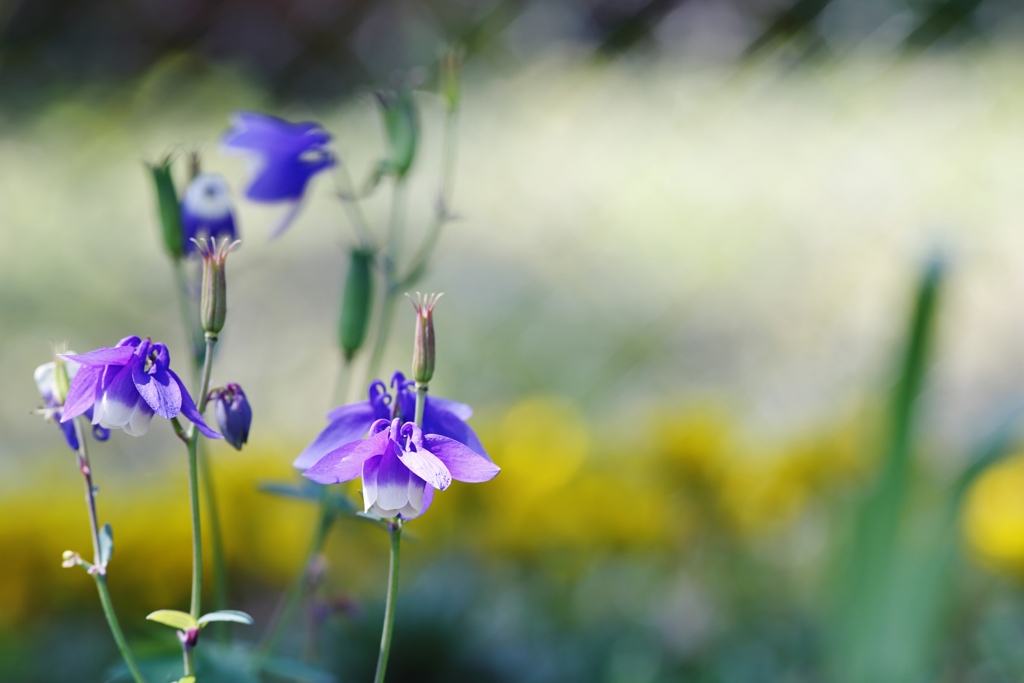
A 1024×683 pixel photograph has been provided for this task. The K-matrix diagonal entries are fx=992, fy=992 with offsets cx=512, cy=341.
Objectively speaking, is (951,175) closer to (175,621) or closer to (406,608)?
(406,608)

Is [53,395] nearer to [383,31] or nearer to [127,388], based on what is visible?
[127,388]

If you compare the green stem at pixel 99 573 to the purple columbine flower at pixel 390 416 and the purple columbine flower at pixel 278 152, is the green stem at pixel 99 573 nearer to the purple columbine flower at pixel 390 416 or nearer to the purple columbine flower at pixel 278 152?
the purple columbine flower at pixel 390 416

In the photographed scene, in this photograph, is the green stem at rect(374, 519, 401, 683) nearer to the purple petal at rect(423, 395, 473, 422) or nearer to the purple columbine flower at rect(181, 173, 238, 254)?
the purple petal at rect(423, 395, 473, 422)

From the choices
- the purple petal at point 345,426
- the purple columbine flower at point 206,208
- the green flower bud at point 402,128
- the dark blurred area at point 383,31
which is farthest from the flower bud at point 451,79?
the dark blurred area at point 383,31

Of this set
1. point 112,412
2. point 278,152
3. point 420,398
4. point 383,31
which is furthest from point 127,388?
point 383,31

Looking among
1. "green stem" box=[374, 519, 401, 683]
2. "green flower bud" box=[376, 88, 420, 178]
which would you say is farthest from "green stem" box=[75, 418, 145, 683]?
"green flower bud" box=[376, 88, 420, 178]

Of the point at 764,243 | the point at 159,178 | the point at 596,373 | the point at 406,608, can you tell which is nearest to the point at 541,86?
the point at 764,243
